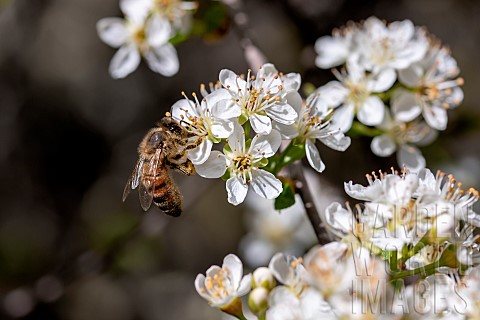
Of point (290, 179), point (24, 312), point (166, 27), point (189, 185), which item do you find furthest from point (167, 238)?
point (290, 179)

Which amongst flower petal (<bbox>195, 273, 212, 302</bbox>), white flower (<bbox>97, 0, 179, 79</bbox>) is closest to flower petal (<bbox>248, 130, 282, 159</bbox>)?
flower petal (<bbox>195, 273, 212, 302</bbox>)

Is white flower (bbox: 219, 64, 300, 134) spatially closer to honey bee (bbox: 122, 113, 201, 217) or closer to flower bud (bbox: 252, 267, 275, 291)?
honey bee (bbox: 122, 113, 201, 217)

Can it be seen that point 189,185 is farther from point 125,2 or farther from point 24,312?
point 125,2

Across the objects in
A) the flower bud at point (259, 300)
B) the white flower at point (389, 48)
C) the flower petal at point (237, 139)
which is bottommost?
the flower bud at point (259, 300)

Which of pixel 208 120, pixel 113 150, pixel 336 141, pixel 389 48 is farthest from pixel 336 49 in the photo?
pixel 113 150

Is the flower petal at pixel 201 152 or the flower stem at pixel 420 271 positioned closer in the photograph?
the flower stem at pixel 420 271

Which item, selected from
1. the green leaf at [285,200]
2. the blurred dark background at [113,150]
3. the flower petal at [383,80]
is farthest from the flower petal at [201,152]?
the blurred dark background at [113,150]

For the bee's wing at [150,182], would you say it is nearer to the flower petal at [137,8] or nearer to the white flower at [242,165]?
the white flower at [242,165]

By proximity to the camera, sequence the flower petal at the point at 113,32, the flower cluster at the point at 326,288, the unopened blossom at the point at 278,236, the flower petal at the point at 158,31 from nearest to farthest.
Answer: the flower cluster at the point at 326,288 < the flower petal at the point at 158,31 < the flower petal at the point at 113,32 < the unopened blossom at the point at 278,236
